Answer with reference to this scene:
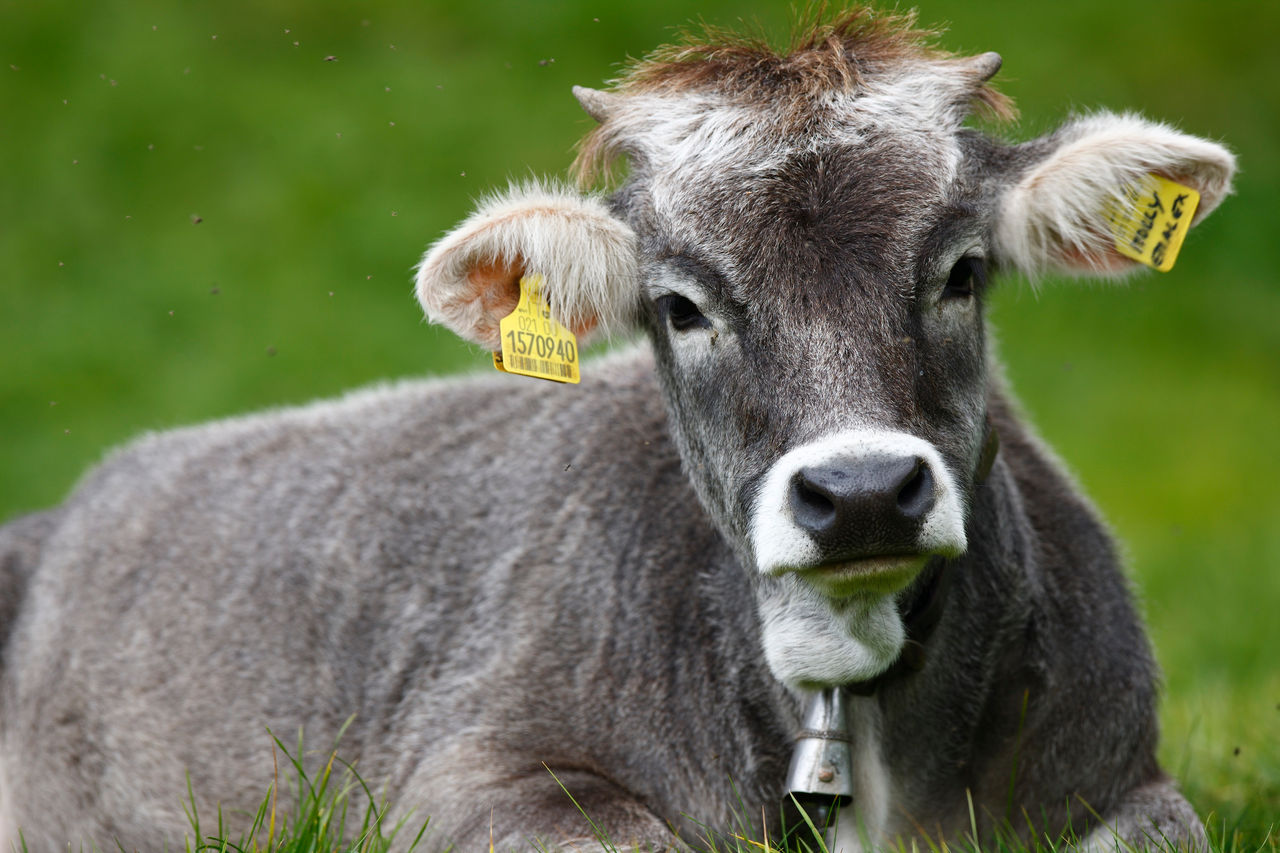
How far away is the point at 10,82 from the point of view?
Answer: 59.4 feet

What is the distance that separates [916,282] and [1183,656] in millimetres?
6052

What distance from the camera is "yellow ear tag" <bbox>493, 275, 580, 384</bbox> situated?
16.4 feet

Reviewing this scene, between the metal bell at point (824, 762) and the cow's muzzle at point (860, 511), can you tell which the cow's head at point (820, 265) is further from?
the metal bell at point (824, 762)

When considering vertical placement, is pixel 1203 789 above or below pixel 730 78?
below

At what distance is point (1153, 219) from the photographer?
192 inches

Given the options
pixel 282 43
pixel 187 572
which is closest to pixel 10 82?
pixel 282 43

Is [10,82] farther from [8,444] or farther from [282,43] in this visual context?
[8,444]


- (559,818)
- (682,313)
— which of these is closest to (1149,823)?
(559,818)

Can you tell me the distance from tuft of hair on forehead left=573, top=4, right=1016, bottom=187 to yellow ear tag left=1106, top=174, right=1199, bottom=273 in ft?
1.89

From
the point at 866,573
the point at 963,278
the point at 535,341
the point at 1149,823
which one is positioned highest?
the point at 535,341

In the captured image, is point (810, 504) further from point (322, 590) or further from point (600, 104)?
point (322, 590)

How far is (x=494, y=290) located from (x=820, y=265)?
4.10 ft

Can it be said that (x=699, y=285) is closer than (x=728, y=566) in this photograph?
Result: Yes

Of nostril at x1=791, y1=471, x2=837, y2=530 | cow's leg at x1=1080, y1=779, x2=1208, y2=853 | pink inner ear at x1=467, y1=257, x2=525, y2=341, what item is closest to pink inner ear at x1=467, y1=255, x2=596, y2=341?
pink inner ear at x1=467, y1=257, x2=525, y2=341
